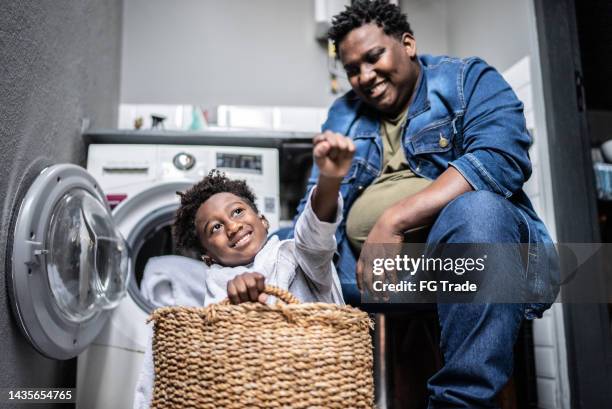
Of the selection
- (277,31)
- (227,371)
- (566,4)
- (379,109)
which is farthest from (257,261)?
(277,31)

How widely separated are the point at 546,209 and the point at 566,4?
28.3 inches

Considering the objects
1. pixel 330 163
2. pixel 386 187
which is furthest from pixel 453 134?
pixel 330 163

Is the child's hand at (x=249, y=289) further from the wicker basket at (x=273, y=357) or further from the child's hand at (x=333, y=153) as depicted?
the child's hand at (x=333, y=153)

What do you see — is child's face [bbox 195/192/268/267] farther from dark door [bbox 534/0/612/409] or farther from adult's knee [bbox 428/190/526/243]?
dark door [bbox 534/0/612/409]

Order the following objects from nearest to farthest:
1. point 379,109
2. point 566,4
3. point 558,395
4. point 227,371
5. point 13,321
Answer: point 227,371, point 13,321, point 379,109, point 558,395, point 566,4

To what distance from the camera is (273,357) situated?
0.89 m

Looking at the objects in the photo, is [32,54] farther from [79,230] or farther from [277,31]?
[277,31]

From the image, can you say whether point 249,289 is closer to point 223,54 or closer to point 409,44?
point 409,44

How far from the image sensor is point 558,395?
1.69 meters

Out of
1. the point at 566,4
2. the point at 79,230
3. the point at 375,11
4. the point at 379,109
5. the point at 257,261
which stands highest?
the point at 566,4

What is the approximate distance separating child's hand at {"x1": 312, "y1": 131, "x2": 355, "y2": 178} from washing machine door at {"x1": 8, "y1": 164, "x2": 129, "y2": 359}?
0.70 metres

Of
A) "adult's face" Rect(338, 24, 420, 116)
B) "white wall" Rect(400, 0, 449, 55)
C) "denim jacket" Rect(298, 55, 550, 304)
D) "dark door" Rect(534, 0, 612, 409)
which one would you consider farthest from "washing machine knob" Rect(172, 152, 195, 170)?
"white wall" Rect(400, 0, 449, 55)

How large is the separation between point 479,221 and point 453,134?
1.20ft

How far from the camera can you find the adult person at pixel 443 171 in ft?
2.92
